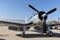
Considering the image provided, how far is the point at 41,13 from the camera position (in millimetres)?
23922

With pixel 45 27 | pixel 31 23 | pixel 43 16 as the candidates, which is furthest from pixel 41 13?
pixel 31 23

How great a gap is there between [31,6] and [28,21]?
4.01 metres

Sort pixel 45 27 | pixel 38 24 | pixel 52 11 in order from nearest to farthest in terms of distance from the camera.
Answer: pixel 45 27, pixel 52 11, pixel 38 24

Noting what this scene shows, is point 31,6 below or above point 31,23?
above

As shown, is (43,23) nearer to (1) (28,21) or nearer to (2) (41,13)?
(2) (41,13)

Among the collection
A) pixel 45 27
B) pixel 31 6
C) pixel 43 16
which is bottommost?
pixel 45 27

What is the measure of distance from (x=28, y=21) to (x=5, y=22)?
393 cm

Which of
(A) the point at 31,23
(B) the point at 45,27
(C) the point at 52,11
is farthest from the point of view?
(A) the point at 31,23

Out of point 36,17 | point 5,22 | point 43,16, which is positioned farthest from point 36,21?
point 5,22

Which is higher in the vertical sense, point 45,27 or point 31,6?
point 31,6

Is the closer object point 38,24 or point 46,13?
point 46,13

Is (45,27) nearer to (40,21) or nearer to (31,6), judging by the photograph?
(40,21)

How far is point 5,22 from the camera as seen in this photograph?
89.8 ft

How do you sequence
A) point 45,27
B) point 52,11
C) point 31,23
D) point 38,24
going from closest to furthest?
point 45,27, point 52,11, point 38,24, point 31,23
